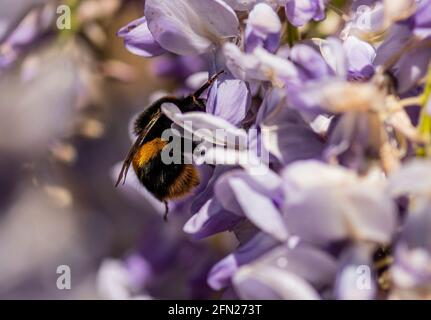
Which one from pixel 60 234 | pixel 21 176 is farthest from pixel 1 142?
pixel 60 234

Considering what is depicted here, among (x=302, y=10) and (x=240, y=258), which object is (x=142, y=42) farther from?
(x=240, y=258)

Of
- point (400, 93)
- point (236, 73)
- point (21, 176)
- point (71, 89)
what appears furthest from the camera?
point (21, 176)

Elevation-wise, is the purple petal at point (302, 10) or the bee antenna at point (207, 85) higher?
the purple petal at point (302, 10)

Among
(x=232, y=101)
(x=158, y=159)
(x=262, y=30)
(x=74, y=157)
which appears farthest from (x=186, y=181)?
(x=74, y=157)

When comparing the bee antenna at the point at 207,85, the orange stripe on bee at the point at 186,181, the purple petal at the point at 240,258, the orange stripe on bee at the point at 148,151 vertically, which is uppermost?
the bee antenna at the point at 207,85

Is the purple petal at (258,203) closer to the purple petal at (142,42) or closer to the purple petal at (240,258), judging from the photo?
the purple petal at (240,258)

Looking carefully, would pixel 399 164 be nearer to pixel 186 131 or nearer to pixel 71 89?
pixel 186 131

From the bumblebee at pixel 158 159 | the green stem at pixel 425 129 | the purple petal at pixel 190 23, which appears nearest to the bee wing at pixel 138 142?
the bumblebee at pixel 158 159
